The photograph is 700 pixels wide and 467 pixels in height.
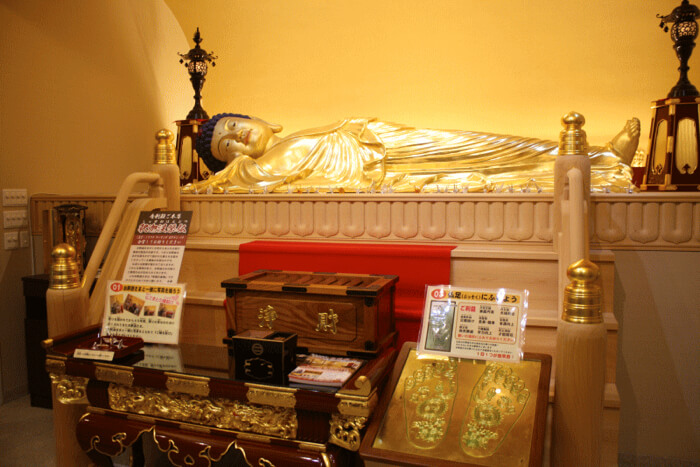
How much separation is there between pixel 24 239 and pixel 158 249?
1.48m

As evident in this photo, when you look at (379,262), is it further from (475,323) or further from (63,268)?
(63,268)

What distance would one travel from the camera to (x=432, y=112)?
3.63 metres

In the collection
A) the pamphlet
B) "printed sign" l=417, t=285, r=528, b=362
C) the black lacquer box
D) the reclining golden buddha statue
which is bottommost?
the pamphlet

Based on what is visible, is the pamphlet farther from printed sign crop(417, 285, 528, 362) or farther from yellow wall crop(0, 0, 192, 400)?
yellow wall crop(0, 0, 192, 400)

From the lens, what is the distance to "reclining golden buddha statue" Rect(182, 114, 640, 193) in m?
2.39

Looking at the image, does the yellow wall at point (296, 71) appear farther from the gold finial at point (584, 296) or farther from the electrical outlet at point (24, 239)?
the gold finial at point (584, 296)

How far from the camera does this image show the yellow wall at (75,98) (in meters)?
2.55

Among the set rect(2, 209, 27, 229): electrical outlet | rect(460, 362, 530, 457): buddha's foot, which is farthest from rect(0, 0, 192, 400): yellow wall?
rect(460, 362, 530, 457): buddha's foot

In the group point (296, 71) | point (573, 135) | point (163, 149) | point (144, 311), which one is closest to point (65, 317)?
point (144, 311)

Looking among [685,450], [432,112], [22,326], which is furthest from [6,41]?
[685,450]

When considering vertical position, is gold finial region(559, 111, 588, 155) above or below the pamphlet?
above

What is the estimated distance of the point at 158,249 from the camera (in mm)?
1646

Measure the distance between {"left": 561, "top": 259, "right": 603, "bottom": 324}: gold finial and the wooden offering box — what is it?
525mm

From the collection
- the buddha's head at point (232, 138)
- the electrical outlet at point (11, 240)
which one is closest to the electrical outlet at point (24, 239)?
the electrical outlet at point (11, 240)
